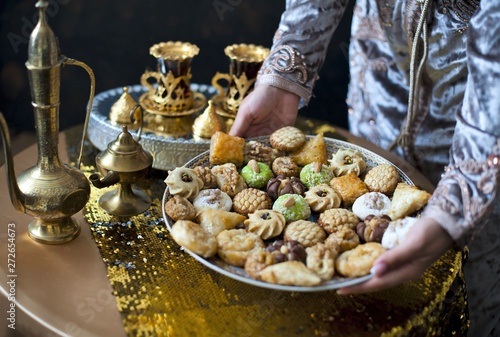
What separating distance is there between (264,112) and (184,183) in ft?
1.06

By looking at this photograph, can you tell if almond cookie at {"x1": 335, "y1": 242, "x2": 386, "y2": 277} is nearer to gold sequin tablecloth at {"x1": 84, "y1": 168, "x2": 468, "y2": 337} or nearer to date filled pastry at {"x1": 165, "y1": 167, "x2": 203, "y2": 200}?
gold sequin tablecloth at {"x1": 84, "y1": 168, "x2": 468, "y2": 337}

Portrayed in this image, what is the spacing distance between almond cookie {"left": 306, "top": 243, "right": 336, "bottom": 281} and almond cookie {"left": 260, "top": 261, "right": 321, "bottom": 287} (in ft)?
0.04

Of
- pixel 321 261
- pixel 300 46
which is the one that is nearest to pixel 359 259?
pixel 321 261

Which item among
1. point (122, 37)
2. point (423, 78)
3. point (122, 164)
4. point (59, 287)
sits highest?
point (423, 78)

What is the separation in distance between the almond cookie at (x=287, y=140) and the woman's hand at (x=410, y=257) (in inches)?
12.7

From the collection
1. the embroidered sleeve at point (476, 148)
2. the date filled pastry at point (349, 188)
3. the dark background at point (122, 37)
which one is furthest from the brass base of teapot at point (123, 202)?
the dark background at point (122, 37)

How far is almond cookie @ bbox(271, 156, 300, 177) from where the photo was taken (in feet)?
3.43

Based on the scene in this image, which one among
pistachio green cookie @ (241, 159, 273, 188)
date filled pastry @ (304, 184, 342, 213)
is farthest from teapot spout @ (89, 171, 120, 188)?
date filled pastry @ (304, 184, 342, 213)

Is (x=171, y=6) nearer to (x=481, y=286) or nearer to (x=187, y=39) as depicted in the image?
(x=187, y=39)

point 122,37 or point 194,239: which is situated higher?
point 194,239

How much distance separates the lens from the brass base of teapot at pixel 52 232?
36.9 inches

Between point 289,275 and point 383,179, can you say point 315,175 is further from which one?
point 289,275

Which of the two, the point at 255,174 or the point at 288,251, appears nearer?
the point at 288,251

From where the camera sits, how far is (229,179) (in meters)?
0.98
